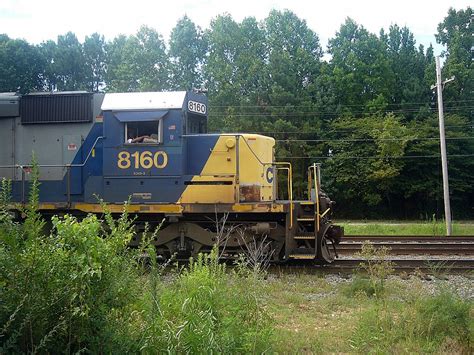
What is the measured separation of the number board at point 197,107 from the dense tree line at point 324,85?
23.9m

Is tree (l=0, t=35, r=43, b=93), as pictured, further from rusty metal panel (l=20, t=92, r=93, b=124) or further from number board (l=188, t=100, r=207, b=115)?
number board (l=188, t=100, r=207, b=115)

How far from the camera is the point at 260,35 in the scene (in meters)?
48.2

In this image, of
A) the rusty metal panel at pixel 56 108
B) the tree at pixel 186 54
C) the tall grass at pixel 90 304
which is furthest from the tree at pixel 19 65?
the tall grass at pixel 90 304

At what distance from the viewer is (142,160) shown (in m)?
10.4

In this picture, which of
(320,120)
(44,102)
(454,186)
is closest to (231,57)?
(320,120)

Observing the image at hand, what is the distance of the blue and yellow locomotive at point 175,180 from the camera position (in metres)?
10.3

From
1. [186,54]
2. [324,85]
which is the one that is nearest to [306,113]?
[324,85]

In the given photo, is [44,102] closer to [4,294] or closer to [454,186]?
[4,294]

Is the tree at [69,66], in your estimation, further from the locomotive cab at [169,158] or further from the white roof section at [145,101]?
the locomotive cab at [169,158]

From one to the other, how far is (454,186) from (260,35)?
23099 millimetres

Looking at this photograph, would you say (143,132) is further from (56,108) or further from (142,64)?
(142,64)

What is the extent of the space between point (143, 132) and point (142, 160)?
64 centimetres

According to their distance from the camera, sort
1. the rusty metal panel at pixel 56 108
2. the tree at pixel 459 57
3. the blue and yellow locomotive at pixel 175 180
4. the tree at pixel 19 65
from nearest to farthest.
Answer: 1. the blue and yellow locomotive at pixel 175 180
2. the rusty metal panel at pixel 56 108
3. the tree at pixel 19 65
4. the tree at pixel 459 57

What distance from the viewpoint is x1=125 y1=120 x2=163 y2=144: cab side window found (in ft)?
34.1
